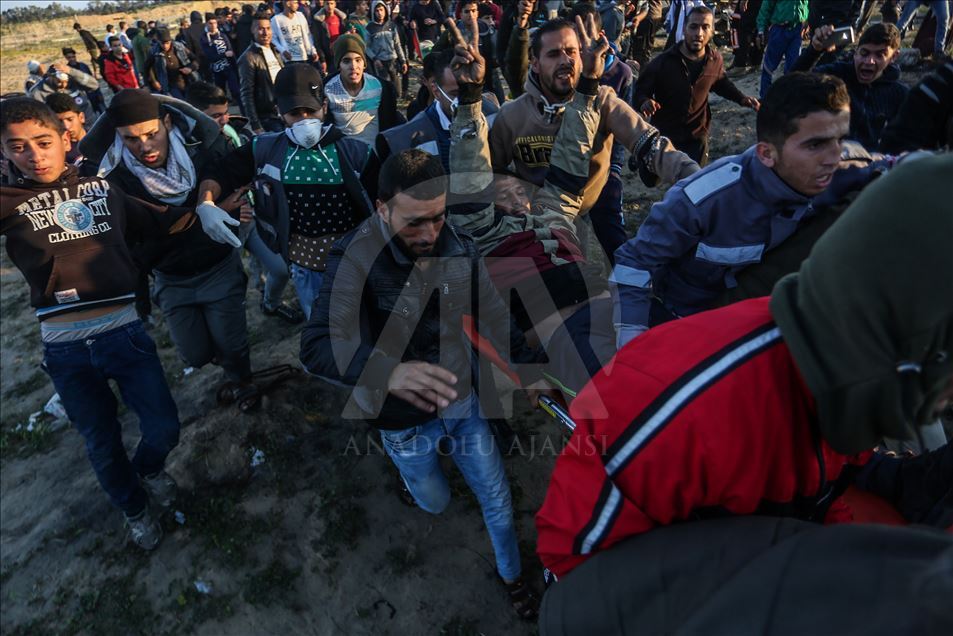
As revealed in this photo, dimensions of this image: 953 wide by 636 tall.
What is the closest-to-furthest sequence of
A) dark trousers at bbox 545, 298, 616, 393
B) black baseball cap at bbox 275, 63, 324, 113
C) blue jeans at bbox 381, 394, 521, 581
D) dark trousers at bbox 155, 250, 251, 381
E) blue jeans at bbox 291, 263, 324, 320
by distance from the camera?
dark trousers at bbox 545, 298, 616, 393 → blue jeans at bbox 381, 394, 521, 581 → black baseball cap at bbox 275, 63, 324, 113 → dark trousers at bbox 155, 250, 251, 381 → blue jeans at bbox 291, 263, 324, 320

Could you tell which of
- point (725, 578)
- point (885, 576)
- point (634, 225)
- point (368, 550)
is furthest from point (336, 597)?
point (634, 225)

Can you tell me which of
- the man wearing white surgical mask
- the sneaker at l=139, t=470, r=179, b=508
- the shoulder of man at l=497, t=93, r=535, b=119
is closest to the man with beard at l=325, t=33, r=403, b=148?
the man wearing white surgical mask

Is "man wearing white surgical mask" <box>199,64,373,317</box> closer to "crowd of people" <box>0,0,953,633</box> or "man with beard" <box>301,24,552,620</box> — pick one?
"crowd of people" <box>0,0,953,633</box>

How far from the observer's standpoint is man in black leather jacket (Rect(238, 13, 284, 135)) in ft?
26.8

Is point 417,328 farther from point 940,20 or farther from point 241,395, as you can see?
point 940,20

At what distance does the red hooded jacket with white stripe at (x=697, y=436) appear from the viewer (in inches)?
52.1

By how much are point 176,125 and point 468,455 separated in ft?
11.6

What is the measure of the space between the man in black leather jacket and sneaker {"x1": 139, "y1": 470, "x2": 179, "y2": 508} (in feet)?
18.6

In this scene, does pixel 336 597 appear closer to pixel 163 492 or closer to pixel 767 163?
pixel 163 492

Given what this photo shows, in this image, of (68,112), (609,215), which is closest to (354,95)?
(68,112)

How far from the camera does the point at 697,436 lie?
4.34 feet

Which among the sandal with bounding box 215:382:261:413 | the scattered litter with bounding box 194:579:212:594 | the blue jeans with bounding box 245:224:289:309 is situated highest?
the blue jeans with bounding box 245:224:289:309

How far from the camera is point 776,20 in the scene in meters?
8.51

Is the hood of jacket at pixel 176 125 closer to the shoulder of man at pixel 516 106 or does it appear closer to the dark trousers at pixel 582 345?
the shoulder of man at pixel 516 106
